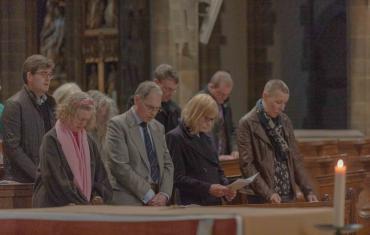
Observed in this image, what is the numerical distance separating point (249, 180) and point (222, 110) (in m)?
3.22

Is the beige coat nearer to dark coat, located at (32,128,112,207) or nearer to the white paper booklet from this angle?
the white paper booklet

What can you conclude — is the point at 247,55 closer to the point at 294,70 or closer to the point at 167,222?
the point at 294,70

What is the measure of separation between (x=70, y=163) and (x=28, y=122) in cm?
113

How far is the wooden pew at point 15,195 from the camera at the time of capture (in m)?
6.88

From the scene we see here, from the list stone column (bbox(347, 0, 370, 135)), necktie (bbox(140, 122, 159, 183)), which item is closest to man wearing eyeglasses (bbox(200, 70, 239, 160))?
necktie (bbox(140, 122, 159, 183))

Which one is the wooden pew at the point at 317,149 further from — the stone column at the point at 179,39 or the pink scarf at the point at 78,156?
the pink scarf at the point at 78,156

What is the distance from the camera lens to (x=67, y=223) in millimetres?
3062

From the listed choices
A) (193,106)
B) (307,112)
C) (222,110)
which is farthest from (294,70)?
(193,106)

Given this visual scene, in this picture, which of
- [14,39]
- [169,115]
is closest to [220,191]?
[169,115]

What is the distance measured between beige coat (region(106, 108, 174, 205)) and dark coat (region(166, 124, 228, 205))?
15cm

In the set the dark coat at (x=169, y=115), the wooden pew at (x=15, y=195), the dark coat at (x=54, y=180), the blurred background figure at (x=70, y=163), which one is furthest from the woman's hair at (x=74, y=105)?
the dark coat at (x=169, y=115)

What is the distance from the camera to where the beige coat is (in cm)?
711

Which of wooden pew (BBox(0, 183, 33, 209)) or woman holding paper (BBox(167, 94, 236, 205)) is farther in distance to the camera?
woman holding paper (BBox(167, 94, 236, 205))

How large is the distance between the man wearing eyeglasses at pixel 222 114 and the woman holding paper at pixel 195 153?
214cm
